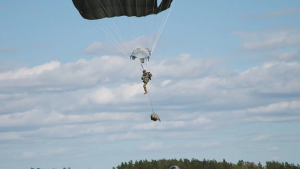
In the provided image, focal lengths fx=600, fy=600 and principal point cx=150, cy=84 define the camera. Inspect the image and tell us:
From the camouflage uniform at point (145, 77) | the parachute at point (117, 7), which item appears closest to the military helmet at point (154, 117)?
the camouflage uniform at point (145, 77)

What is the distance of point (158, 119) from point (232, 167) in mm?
159855

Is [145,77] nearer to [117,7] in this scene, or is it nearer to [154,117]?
[154,117]

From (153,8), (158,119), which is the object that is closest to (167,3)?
(153,8)

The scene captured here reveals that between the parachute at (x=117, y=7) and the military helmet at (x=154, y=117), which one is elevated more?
the parachute at (x=117, y=7)

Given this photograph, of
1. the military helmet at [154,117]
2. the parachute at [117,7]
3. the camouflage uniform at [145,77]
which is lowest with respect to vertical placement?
the military helmet at [154,117]

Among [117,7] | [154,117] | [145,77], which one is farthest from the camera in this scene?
[117,7]

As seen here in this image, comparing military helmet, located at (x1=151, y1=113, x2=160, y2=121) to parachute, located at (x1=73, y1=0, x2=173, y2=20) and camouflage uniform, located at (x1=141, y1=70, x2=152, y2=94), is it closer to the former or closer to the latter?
camouflage uniform, located at (x1=141, y1=70, x2=152, y2=94)

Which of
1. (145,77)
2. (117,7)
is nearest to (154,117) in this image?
(145,77)

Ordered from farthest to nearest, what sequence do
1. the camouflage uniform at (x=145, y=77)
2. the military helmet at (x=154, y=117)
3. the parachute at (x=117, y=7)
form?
the parachute at (x=117, y=7), the camouflage uniform at (x=145, y=77), the military helmet at (x=154, y=117)

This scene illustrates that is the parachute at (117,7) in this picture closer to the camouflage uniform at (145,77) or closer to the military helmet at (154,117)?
the camouflage uniform at (145,77)

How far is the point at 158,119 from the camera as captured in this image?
42625 millimetres

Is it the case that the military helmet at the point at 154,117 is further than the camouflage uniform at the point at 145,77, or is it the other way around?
the camouflage uniform at the point at 145,77

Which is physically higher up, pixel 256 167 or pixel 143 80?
pixel 256 167

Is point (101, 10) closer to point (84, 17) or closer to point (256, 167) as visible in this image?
point (84, 17)
